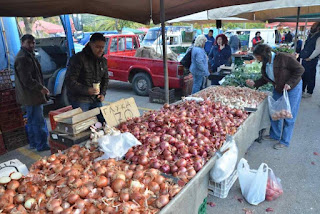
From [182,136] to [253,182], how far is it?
3.89 ft

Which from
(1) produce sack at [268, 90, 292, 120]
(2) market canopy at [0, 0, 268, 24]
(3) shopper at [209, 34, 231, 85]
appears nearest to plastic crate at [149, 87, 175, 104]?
(3) shopper at [209, 34, 231, 85]

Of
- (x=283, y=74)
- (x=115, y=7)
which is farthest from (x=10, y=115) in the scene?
(x=283, y=74)

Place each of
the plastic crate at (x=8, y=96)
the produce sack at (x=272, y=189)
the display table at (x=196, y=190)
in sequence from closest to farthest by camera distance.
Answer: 1. the display table at (x=196, y=190)
2. the produce sack at (x=272, y=189)
3. the plastic crate at (x=8, y=96)

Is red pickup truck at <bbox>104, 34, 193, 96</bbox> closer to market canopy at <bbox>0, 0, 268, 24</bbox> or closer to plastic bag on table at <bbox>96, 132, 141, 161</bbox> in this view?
market canopy at <bbox>0, 0, 268, 24</bbox>

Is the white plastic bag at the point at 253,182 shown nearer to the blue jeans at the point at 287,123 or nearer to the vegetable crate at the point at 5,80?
the blue jeans at the point at 287,123

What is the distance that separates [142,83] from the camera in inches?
335

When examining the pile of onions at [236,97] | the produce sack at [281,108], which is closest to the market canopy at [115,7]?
the pile of onions at [236,97]

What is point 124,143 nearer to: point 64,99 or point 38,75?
point 38,75

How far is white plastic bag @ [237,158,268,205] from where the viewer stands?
300 centimetres

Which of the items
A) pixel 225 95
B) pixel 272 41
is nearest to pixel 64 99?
pixel 225 95

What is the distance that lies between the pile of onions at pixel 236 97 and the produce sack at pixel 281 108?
0.24 meters

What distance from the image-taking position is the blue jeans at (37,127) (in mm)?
4410

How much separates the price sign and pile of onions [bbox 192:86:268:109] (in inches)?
65.5

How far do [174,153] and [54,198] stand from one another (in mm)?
1212
